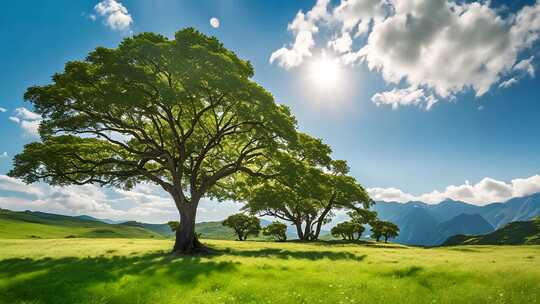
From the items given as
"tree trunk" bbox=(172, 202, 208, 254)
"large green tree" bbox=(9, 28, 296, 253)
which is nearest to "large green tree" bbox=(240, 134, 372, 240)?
"large green tree" bbox=(9, 28, 296, 253)

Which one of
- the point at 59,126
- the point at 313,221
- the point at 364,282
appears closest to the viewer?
the point at 364,282

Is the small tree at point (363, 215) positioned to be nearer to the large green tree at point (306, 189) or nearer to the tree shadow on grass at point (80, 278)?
the large green tree at point (306, 189)

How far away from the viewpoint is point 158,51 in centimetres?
2506

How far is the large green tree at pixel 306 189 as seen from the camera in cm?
3303

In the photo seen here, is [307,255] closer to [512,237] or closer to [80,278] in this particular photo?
[80,278]

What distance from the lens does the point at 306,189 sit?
33.1m

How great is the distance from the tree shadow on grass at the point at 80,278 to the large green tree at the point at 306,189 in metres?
14.8

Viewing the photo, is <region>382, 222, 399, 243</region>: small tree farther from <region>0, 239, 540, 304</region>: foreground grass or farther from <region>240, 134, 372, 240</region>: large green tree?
<region>0, 239, 540, 304</region>: foreground grass

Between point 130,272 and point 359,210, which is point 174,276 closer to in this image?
point 130,272

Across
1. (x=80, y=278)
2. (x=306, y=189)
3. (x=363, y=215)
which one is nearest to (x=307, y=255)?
(x=306, y=189)

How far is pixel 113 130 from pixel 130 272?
18969mm

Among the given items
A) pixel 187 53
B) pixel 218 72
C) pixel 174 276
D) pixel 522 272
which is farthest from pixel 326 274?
pixel 187 53

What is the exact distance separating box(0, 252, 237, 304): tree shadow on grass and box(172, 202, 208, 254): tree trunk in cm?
962

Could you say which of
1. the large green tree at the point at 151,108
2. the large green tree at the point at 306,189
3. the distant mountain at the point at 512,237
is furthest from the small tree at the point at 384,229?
the distant mountain at the point at 512,237
